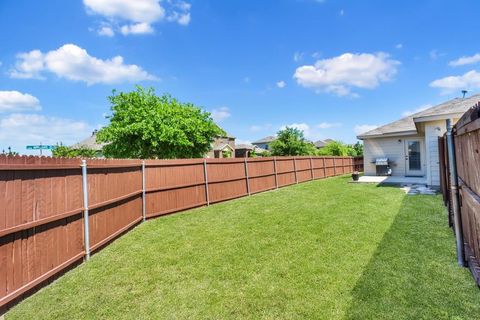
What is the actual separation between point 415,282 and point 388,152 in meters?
14.6

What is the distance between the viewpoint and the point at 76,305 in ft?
10.3

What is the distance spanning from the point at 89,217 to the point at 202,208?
4.28 m

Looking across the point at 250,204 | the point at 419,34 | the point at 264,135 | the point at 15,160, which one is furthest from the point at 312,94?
the point at 264,135

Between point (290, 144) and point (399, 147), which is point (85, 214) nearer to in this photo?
point (399, 147)

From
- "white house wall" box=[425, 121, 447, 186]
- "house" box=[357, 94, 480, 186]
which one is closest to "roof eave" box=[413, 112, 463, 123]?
"white house wall" box=[425, 121, 447, 186]

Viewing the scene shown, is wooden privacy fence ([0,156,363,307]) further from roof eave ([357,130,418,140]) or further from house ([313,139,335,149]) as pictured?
house ([313,139,335,149])

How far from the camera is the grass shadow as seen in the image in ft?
8.91

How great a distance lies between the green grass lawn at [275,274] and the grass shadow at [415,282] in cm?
1

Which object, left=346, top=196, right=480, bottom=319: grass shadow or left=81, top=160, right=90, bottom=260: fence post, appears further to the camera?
left=81, top=160, right=90, bottom=260: fence post

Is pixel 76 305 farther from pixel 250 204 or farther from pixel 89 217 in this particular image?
pixel 250 204

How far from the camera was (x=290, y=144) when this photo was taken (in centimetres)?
2570

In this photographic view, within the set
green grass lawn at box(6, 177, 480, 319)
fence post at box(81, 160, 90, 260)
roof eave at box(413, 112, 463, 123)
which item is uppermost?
roof eave at box(413, 112, 463, 123)

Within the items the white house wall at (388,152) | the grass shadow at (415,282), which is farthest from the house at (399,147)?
the grass shadow at (415,282)

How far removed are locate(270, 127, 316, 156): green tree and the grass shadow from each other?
20.6 meters
